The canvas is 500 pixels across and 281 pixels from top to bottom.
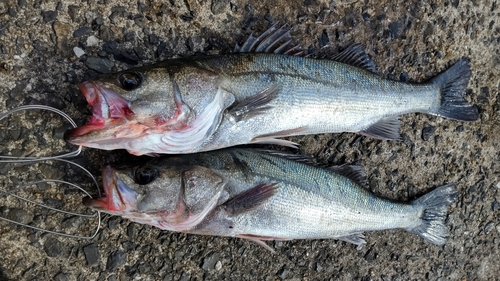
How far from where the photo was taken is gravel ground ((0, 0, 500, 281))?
2.64m

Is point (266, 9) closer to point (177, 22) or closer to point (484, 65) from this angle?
point (177, 22)

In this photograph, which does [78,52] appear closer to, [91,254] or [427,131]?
[91,254]

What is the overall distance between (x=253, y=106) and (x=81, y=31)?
122cm

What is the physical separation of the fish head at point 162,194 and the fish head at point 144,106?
0.50ft

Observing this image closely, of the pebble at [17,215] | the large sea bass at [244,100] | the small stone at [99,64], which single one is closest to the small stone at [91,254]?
the pebble at [17,215]

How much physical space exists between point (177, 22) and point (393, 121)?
1643 mm

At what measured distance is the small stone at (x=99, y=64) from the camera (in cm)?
269

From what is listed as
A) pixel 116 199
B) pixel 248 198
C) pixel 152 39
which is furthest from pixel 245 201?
pixel 152 39

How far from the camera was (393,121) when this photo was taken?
117 inches

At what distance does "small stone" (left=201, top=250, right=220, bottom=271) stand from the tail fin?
4.86 feet

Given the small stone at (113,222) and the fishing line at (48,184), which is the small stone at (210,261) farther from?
the fishing line at (48,184)

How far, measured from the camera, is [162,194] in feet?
7.89

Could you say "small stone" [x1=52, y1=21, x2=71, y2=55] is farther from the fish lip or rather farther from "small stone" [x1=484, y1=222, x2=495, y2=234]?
"small stone" [x1=484, y1=222, x2=495, y2=234]

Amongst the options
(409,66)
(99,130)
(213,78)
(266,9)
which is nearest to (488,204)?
(409,66)
